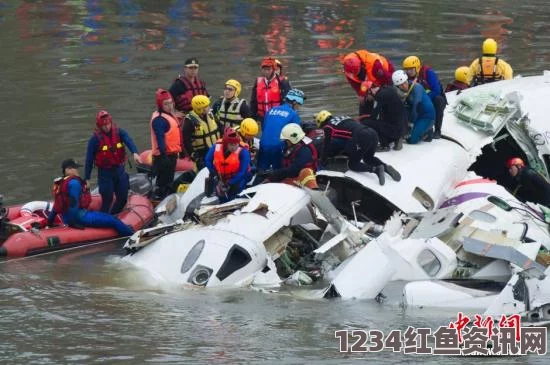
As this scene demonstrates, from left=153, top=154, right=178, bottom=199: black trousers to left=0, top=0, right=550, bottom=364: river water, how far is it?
6.06ft

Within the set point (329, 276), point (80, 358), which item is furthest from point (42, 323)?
point (329, 276)

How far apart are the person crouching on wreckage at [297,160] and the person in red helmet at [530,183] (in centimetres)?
373

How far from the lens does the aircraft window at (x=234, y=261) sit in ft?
47.4

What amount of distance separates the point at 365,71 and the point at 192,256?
4.73 metres

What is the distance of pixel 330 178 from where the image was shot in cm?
1633

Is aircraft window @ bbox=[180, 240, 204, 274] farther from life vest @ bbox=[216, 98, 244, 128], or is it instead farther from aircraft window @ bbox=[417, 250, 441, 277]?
life vest @ bbox=[216, 98, 244, 128]

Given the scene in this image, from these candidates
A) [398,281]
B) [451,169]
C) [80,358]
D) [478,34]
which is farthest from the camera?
[478,34]

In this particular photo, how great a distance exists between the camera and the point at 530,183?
1808 cm

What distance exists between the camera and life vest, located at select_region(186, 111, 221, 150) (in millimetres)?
17719

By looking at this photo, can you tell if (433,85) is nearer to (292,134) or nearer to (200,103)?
(292,134)

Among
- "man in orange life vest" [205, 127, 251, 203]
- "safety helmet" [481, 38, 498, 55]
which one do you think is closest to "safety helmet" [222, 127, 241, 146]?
"man in orange life vest" [205, 127, 251, 203]

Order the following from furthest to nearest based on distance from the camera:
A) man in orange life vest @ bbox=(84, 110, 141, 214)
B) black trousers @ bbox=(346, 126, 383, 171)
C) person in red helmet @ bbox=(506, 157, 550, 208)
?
person in red helmet @ bbox=(506, 157, 550, 208), man in orange life vest @ bbox=(84, 110, 141, 214), black trousers @ bbox=(346, 126, 383, 171)

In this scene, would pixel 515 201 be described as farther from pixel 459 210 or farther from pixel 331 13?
pixel 331 13

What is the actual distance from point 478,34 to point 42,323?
23857 millimetres
